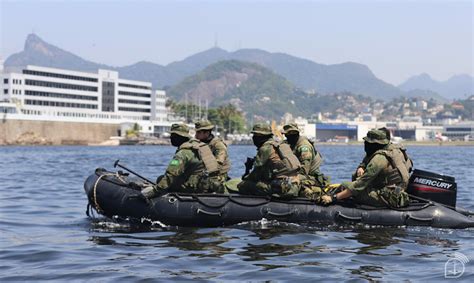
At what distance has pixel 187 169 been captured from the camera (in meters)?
15.3

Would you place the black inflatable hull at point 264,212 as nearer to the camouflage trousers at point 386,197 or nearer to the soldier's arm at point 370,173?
the camouflage trousers at point 386,197

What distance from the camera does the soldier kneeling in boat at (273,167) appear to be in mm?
14891

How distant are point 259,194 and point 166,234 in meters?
2.06

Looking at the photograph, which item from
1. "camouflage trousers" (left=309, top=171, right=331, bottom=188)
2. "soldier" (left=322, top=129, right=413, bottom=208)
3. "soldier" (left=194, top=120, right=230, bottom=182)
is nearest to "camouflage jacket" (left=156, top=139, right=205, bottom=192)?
"soldier" (left=194, top=120, right=230, bottom=182)

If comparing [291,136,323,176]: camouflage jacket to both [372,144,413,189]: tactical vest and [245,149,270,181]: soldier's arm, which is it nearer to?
[245,149,270,181]: soldier's arm

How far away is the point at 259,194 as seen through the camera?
15.5 meters

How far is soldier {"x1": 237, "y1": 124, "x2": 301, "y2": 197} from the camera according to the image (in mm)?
14891

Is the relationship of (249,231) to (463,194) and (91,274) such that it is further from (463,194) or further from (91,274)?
(463,194)

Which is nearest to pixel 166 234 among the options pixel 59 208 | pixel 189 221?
pixel 189 221

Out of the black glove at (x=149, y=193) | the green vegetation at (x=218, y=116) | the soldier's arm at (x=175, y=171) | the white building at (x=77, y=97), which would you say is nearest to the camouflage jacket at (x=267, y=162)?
the soldier's arm at (x=175, y=171)

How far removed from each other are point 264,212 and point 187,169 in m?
1.75

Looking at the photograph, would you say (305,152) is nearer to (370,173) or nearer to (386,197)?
(370,173)

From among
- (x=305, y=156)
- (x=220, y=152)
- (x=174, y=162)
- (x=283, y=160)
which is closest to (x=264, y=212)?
(x=283, y=160)

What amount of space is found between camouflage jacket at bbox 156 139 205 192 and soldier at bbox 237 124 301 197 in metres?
1.15
